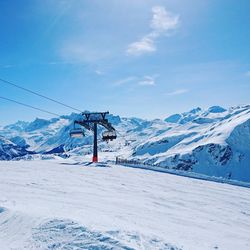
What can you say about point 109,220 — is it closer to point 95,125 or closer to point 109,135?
point 95,125

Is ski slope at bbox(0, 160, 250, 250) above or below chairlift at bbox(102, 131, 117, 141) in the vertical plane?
below

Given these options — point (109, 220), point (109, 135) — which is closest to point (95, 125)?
point (109, 135)

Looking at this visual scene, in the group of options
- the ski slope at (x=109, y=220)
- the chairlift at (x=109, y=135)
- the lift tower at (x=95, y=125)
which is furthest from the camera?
the chairlift at (x=109, y=135)

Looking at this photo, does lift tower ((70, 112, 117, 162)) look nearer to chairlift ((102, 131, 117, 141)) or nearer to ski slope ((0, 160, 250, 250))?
chairlift ((102, 131, 117, 141))

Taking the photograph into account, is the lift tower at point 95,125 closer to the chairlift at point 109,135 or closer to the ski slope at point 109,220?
the chairlift at point 109,135

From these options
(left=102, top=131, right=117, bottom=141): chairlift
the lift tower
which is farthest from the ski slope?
(left=102, top=131, right=117, bottom=141): chairlift

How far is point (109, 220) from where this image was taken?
431 inches

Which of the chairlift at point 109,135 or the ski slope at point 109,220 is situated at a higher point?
the chairlift at point 109,135

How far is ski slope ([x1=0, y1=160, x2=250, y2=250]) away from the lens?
29.8 ft

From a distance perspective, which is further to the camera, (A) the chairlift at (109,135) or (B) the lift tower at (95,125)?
(A) the chairlift at (109,135)

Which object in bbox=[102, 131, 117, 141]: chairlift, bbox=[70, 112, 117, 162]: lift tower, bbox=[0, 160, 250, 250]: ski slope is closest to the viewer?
bbox=[0, 160, 250, 250]: ski slope

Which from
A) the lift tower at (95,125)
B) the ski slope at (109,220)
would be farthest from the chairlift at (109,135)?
the ski slope at (109,220)

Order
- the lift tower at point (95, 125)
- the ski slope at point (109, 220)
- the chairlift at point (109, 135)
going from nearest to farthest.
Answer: the ski slope at point (109, 220), the lift tower at point (95, 125), the chairlift at point (109, 135)

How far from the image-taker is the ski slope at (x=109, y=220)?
9.08 metres
